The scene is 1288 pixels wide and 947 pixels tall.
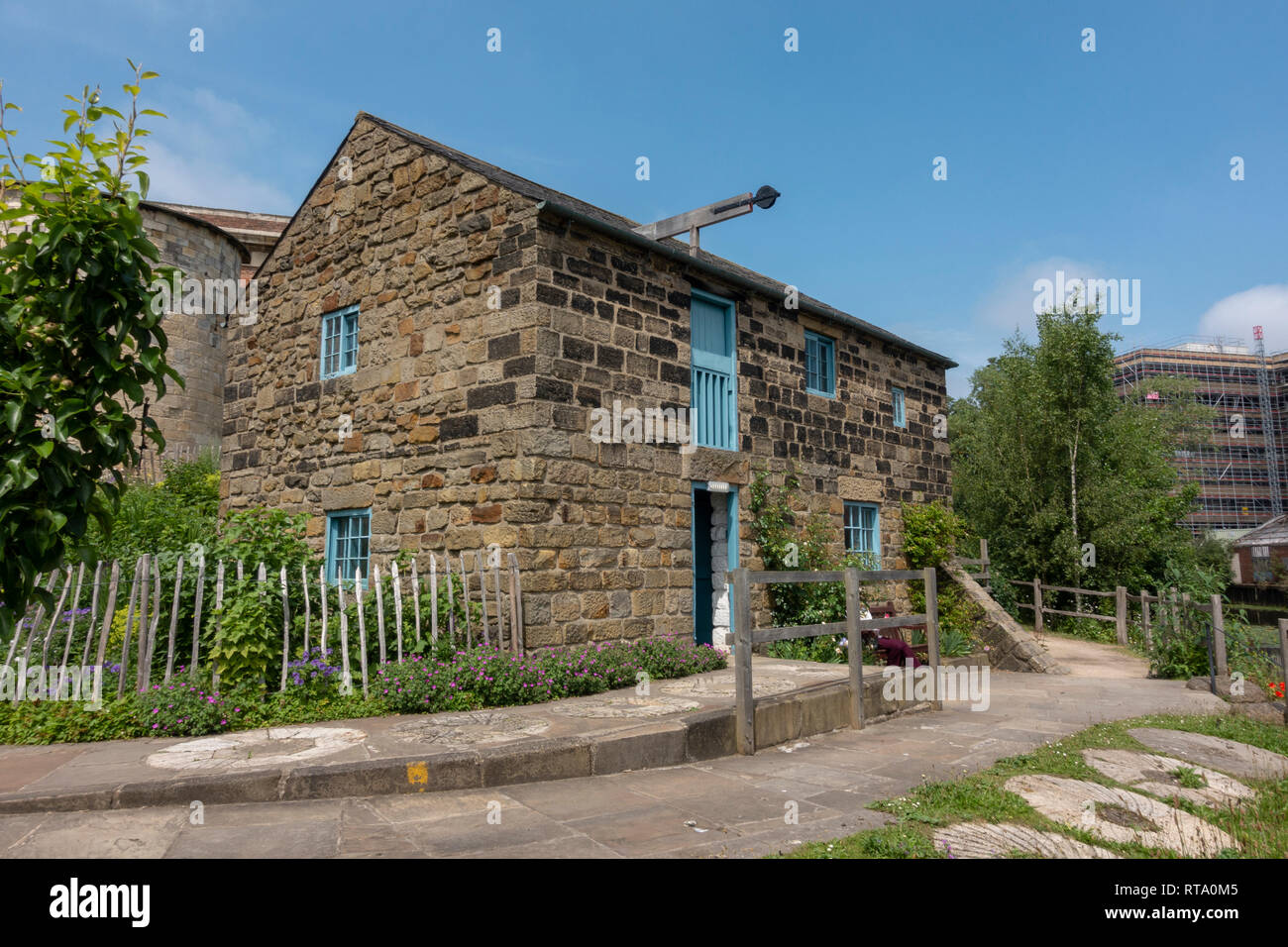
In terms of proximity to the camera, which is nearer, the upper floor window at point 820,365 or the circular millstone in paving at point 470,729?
the circular millstone in paving at point 470,729

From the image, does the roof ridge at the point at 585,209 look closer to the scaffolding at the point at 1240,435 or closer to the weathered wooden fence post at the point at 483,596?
the weathered wooden fence post at the point at 483,596

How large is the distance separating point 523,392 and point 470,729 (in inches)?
141

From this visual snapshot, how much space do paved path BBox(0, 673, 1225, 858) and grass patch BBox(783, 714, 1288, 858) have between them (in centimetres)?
21

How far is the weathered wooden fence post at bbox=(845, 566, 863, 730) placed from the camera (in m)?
7.71

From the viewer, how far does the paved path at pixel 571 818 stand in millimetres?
4074

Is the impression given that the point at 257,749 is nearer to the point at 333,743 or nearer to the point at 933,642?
the point at 333,743

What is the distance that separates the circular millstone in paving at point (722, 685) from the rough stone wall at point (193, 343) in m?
18.3

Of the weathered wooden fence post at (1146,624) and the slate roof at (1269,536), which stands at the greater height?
the slate roof at (1269,536)

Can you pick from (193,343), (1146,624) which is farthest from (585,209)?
(193,343)

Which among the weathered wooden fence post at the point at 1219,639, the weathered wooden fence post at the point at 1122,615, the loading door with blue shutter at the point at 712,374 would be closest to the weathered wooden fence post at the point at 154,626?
the loading door with blue shutter at the point at 712,374

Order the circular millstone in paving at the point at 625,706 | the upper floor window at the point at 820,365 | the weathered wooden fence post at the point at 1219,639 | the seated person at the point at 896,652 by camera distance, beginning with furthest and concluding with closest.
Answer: the upper floor window at the point at 820,365 → the weathered wooden fence post at the point at 1219,639 → the seated person at the point at 896,652 → the circular millstone in paving at the point at 625,706

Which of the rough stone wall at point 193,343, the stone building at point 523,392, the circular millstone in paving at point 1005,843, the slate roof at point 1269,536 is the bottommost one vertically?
the circular millstone in paving at point 1005,843

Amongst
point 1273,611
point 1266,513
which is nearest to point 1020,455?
point 1273,611

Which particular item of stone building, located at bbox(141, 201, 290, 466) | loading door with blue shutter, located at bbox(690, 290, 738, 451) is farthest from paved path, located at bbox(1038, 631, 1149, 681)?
stone building, located at bbox(141, 201, 290, 466)
